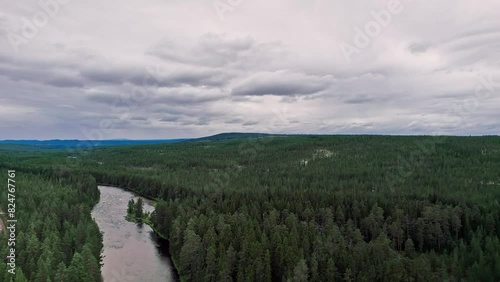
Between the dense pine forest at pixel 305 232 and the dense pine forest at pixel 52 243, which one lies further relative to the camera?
the dense pine forest at pixel 305 232

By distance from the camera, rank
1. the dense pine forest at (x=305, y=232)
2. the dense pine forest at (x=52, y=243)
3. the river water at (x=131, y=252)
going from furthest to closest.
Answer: the river water at (x=131, y=252)
the dense pine forest at (x=305, y=232)
the dense pine forest at (x=52, y=243)

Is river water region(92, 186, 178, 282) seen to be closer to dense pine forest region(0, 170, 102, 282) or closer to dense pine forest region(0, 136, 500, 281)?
dense pine forest region(0, 136, 500, 281)

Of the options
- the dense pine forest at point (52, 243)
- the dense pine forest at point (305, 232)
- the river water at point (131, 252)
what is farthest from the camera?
the river water at point (131, 252)

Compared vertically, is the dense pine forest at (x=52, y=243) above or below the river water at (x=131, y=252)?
above

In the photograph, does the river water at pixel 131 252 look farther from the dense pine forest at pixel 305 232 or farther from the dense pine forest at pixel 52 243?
the dense pine forest at pixel 52 243

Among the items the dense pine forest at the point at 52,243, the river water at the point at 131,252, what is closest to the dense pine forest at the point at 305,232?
the dense pine forest at the point at 52,243

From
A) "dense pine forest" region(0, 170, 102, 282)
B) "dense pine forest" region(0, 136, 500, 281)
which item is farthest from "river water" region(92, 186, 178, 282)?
"dense pine forest" region(0, 170, 102, 282)

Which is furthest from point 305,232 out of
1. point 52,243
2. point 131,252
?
point 52,243

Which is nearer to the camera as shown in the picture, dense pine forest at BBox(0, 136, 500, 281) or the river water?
dense pine forest at BBox(0, 136, 500, 281)
